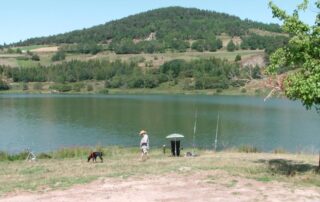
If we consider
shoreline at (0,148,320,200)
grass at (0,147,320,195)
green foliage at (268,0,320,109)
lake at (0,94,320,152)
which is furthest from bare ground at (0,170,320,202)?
lake at (0,94,320,152)

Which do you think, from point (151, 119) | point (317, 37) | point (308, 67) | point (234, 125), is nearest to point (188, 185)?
point (308, 67)

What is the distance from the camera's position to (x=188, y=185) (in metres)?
17.4

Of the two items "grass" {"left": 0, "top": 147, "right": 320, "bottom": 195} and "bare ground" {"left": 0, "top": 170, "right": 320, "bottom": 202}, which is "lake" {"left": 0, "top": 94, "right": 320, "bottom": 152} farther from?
"bare ground" {"left": 0, "top": 170, "right": 320, "bottom": 202}

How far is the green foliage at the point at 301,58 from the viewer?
18062 mm

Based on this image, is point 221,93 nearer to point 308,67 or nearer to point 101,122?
point 101,122

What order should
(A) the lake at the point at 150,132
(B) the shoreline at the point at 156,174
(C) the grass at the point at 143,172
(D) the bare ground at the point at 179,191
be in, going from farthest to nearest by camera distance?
(A) the lake at the point at 150,132 < (C) the grass at the point at 143,172 < (B) the shoreline at the point at 156,174 < (D) the bare ground at the point at 179,191

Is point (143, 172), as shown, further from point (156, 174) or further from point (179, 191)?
point (179, 191)

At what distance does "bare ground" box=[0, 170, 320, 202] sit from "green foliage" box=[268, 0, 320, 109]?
11.3 feet

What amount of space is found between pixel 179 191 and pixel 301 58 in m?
7.38

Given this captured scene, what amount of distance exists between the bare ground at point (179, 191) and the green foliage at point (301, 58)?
344 cm

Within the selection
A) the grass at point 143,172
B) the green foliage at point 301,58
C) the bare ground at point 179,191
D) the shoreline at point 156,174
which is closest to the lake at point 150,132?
the grass at point 143,172

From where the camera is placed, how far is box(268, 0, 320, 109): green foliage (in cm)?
1806

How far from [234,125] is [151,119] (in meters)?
15.2

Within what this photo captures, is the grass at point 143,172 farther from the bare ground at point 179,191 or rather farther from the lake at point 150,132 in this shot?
the lake at point 150,132
